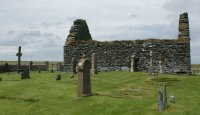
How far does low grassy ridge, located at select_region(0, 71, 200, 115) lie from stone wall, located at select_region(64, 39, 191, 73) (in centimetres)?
869

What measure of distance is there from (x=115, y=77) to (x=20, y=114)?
44.8ft

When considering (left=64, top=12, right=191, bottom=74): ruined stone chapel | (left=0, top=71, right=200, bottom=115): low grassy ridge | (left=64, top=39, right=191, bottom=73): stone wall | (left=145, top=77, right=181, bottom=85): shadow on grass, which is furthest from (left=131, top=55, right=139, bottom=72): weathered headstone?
(left=145, top=77, right=181, bottom=85): shadow on grass

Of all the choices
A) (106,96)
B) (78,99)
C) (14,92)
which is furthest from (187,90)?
(14,92)

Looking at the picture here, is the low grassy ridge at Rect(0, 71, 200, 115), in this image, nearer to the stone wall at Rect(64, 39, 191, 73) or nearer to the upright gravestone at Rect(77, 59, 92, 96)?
the upright gravestone at Rect(77, 59, 92, 96)

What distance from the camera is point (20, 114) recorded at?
16.9m

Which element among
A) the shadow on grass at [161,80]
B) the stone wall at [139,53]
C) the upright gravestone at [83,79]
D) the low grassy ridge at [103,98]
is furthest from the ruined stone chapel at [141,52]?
the upright gravestone at [83,79]

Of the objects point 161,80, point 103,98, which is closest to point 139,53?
point 161,80

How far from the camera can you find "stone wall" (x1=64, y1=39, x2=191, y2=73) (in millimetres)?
36094

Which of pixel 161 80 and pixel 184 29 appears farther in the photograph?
pixel 184 29

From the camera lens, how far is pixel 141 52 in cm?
3778

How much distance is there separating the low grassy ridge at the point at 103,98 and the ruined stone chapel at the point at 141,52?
8.65m

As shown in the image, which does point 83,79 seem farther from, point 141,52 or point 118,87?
point 141,52

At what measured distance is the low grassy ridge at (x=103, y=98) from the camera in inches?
657

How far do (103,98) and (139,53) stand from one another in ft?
63.1
